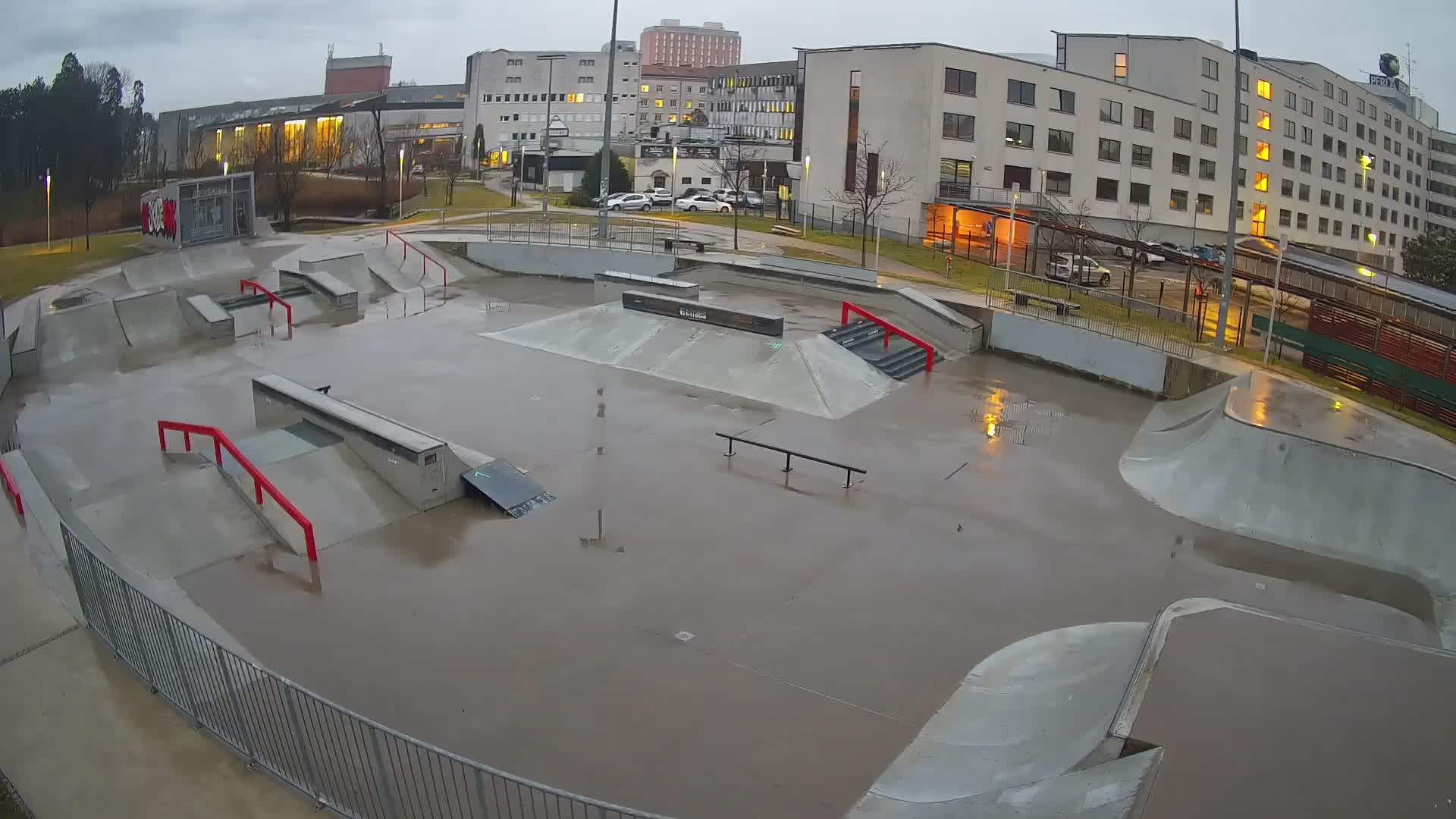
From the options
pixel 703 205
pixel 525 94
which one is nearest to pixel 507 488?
pixel 703 205

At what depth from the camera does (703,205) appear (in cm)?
6169

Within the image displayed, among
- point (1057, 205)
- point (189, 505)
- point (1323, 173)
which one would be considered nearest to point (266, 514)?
point (189, 505)

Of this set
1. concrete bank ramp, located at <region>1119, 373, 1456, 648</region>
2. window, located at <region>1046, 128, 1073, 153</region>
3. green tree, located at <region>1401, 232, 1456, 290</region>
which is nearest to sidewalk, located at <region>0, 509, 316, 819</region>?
concrete bank ramp, located at <region>1119, 373, 1456, 648</region>

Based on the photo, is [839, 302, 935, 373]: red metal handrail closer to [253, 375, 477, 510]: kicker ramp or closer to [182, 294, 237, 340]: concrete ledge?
[253, 375, 477, 510]: kicker ramp

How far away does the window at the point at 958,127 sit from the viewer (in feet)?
160

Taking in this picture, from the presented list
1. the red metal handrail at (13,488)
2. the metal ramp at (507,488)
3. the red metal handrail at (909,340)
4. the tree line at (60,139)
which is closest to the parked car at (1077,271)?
the red metal handrail at (909,340)

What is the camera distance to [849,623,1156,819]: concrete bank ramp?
7.54 meters

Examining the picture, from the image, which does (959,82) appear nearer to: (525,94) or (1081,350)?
(1081,350)

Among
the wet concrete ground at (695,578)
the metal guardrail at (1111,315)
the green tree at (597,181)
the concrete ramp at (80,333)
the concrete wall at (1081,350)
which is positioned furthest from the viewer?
the green tree at (597,181)

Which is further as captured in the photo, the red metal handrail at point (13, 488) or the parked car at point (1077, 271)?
the parked car at point (1077, 271)

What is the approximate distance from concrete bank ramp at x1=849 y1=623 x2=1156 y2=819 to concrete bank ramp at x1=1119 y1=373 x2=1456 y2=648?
5199 millimetres

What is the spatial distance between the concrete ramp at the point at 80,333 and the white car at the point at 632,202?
34923 millimetres

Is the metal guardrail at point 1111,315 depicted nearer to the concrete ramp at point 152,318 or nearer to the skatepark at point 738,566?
the skatepark at point 738,566

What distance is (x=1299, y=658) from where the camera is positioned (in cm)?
935
